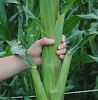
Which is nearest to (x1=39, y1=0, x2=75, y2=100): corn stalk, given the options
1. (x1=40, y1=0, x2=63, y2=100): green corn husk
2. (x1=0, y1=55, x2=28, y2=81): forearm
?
(x1=40, y1=0, x2=63, y2=100): green corn husk

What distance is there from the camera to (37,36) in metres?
1.30

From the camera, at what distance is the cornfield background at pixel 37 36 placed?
3.88 feet

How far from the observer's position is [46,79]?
100 cm

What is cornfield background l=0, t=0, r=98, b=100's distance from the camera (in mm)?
1182

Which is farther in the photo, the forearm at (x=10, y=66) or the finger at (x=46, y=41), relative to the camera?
the forearm at (x=10, y=66)

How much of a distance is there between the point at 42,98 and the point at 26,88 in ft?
1.90

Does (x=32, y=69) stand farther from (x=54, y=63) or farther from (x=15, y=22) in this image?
(x=15, y=22)

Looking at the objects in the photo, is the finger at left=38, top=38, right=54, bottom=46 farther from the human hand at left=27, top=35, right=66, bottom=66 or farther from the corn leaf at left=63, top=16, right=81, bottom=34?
the corn leaf at left=63, top=16, right=81, bottom=34

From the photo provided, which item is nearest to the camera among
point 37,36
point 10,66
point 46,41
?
point 46,41

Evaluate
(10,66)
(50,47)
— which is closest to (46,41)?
(50,47)

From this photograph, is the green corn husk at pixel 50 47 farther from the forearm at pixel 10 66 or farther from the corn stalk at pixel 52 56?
the forearm at pixel 10 66

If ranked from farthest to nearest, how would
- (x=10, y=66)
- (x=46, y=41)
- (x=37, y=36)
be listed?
1. (x=37, y=36)
2. (x=10, y=66)
3. (x=46, y=41)

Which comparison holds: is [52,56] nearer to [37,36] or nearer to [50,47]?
[50,47]

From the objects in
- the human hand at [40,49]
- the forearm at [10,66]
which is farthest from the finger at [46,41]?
the forearm at [10,66]
